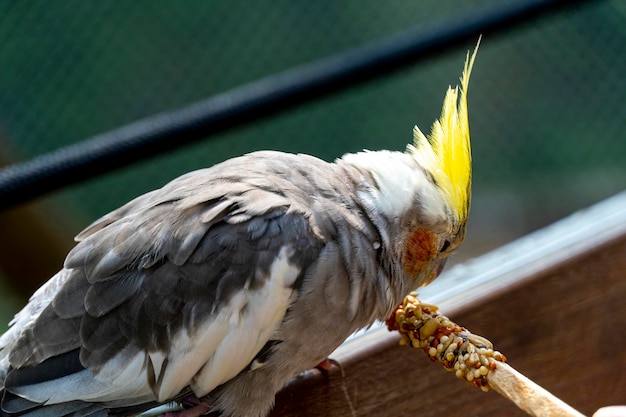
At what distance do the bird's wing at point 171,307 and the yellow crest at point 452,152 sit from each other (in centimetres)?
25

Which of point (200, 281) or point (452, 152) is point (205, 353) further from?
point (452, 152)

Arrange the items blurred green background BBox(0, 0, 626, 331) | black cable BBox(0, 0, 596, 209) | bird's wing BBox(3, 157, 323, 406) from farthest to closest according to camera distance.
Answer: blurred green background BBox(0, 0, 626, 331)
black cable BBox(0, 0, 596, 209)
bird's wing BBox(3, 157, 323, 406)

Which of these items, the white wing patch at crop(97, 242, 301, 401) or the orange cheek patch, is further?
the orange cheek patch

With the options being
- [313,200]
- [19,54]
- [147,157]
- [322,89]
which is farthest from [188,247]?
[19,54]

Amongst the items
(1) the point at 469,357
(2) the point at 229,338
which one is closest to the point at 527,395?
(1) the point at 469,357

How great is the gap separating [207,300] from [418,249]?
1.22 feet

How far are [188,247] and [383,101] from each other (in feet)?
5.80

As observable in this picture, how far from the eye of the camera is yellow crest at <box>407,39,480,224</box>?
1162mm

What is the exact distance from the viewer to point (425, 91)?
9.02 ft

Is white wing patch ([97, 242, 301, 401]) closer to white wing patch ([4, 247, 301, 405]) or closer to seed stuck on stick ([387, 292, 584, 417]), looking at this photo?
white wing patch ([4, 247, 301, 405])

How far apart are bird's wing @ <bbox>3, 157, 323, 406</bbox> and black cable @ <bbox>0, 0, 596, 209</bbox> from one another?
1.54ft

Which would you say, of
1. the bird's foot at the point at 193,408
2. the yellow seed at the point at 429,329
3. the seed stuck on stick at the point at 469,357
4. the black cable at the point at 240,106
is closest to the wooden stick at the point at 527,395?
the seed stuck on stick at the point at 469,357

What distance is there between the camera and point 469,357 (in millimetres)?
1009

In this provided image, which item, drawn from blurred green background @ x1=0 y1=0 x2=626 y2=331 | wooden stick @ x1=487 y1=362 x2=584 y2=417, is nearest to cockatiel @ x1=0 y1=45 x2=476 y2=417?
wooden stick @ x1=487 y1=362 x2=584 y2=417
